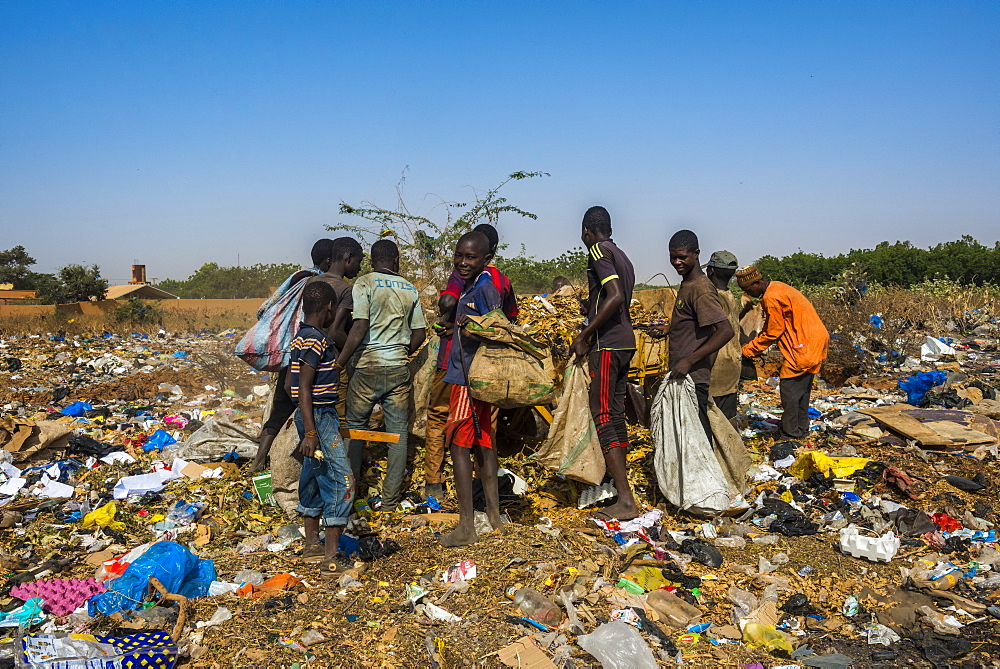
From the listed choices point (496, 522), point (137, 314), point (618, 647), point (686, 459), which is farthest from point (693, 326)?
point (137, 314)

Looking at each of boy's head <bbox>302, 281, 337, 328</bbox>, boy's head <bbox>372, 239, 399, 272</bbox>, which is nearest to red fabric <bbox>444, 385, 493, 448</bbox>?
boy's head <bbox>302, 281, 337, 328</bbox>

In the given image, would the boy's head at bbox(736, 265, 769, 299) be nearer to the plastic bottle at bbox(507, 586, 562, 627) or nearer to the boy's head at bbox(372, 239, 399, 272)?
the boy's head at bbox(372, 239, 399, 272)

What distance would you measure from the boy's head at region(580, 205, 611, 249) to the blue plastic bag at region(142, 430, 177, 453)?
4.53m

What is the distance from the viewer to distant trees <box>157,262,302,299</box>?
41.8 meters

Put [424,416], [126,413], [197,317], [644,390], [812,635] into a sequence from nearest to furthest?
[812,635] < [424,416] < [644,390] < [126,413] < [197,317]

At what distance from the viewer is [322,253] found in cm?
512

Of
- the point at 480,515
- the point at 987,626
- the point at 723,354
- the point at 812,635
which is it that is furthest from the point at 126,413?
the point at 987,626

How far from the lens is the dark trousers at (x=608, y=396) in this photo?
4312mm

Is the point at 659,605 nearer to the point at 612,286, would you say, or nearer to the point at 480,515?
the point at 480,515

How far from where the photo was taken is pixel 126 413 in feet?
26.1

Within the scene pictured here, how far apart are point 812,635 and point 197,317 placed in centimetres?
2253

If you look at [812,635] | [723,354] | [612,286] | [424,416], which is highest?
[612,286]

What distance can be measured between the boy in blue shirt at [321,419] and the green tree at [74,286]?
23.4 meters

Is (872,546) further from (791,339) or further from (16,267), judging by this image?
(16,267)
